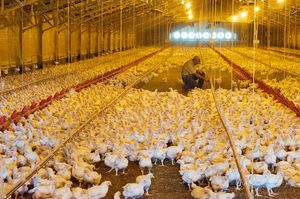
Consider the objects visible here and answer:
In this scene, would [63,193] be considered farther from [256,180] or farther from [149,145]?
[149,145]

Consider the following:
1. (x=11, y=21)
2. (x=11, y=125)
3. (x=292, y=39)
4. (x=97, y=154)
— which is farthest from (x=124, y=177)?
(x=292, y=39)

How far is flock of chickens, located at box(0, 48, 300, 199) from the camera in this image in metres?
5.25

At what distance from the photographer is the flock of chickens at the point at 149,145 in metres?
5.25

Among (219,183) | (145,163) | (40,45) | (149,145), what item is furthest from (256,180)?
(40,45)

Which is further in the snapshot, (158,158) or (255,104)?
(255,104)

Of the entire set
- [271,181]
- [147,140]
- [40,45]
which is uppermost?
[40,45]

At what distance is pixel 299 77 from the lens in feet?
52.9

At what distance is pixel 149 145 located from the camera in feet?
22.0

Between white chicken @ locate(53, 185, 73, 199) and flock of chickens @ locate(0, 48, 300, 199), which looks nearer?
white chicken @ locate(53, 185, 73, 199)

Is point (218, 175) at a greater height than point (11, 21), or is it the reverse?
point (11, 21)

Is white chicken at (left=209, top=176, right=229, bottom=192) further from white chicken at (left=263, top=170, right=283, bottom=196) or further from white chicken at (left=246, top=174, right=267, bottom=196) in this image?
white chicken at (left=263, top=170, right=283, bottom=196)

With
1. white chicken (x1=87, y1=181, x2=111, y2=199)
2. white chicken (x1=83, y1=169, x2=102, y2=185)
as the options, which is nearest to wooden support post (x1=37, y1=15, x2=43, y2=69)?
white chicken (x1=83, y1=169, x2=102, y2=185)

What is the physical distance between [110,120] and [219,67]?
13.5m

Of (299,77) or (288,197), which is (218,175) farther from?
(299,77)
